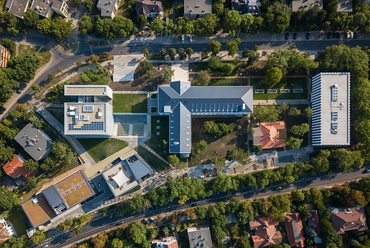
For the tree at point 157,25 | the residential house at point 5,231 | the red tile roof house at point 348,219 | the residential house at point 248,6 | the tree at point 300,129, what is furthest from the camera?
the residential house at point 5,231

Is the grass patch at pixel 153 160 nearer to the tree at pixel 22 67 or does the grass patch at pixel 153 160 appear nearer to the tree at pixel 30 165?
the tree at pixel 30 165

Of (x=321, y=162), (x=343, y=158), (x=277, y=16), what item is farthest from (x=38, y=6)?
(x=343, y=158)

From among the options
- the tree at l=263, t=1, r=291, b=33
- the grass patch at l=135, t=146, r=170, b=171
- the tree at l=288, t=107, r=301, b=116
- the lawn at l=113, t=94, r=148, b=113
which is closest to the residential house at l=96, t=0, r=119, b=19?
the lawn at l=113, t=94, r=148, b=113

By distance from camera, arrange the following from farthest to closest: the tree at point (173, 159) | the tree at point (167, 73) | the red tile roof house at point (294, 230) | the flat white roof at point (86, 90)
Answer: the tree at point (167, 73) < the red tile roof house at point (294, 230) < the tree at point (173, 159) < the flat white roof at point (86, 90)

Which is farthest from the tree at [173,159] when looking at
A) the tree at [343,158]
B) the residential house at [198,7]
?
the tree at [343,158]

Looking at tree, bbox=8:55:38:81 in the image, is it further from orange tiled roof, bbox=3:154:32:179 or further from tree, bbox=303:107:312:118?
tree, bbox=303:107:312:118

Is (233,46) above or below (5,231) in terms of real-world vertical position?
above

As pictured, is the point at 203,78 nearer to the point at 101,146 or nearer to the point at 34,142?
the point at 101,146

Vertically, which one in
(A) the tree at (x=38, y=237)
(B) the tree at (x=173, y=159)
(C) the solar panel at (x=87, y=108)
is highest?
(C) the solar panel at (x=87, y=108)

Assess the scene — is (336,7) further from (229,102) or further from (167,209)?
(167,209)
